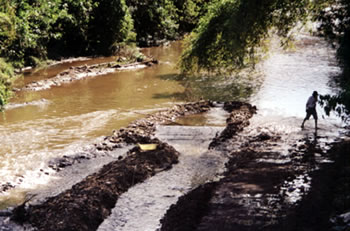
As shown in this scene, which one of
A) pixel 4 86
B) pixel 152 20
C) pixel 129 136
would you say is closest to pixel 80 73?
pixel 129 136

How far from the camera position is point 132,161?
13.9 meters

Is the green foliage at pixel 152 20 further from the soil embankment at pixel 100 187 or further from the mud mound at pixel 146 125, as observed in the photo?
the soil embankment at pixel 100 187

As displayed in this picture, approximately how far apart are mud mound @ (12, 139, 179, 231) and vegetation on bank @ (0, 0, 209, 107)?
38.4ft

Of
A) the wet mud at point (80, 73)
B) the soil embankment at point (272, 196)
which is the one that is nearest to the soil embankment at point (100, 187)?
the soil embankment at point (272, 196)

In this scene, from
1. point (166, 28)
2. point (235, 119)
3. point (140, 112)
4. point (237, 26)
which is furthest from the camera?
point (166, 28)

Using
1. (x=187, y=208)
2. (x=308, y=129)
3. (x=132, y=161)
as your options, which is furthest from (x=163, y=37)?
(x=187, y=208)

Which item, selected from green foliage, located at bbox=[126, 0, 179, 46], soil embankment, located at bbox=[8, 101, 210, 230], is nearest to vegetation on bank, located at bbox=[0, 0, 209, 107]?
green foliage, located at bbox=[126, 0, 179, 46]

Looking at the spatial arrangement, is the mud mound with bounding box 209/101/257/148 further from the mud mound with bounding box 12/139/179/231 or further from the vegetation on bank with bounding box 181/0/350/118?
the mud mound with bounding box 12/139/179/231

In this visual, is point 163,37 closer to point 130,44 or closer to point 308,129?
point 130,44

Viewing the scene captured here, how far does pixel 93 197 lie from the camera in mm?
11336

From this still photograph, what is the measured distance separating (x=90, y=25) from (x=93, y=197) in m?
28.4

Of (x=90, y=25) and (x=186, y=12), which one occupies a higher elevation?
(x=186, y=12)

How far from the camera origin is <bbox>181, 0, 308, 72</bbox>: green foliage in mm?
16047

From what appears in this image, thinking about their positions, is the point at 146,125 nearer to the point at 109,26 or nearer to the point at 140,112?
the point at 140,112
